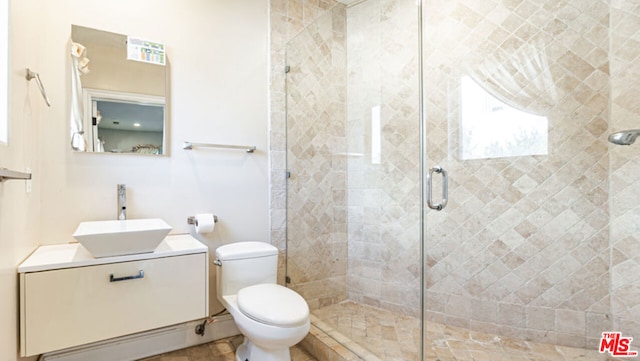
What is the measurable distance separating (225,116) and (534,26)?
2140 millimetres

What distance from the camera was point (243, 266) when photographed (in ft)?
6.40

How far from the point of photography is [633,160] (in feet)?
5.78

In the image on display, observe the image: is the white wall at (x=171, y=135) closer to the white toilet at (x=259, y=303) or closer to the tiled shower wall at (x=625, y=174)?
the white toilet at (x=259, y=303)

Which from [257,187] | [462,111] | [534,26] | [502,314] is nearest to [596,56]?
[534,26]

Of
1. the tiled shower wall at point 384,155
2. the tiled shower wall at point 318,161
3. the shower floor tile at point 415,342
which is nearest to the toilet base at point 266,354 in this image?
the shower floor tile at point 415,342

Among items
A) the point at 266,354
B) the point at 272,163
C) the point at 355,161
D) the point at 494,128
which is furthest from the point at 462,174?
the point at 266,354

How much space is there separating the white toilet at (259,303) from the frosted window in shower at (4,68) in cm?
116

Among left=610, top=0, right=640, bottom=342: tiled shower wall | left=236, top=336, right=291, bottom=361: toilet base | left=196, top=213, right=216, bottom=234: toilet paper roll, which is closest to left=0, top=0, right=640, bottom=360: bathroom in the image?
left=610, top=0, right=640, bottom=342: tiled shower wall

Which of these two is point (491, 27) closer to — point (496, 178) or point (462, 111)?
point (462, 111)

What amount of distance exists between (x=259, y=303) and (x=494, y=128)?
6.18 ft

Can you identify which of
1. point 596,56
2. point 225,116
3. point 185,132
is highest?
point 596,56

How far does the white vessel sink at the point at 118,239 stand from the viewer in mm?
1389
